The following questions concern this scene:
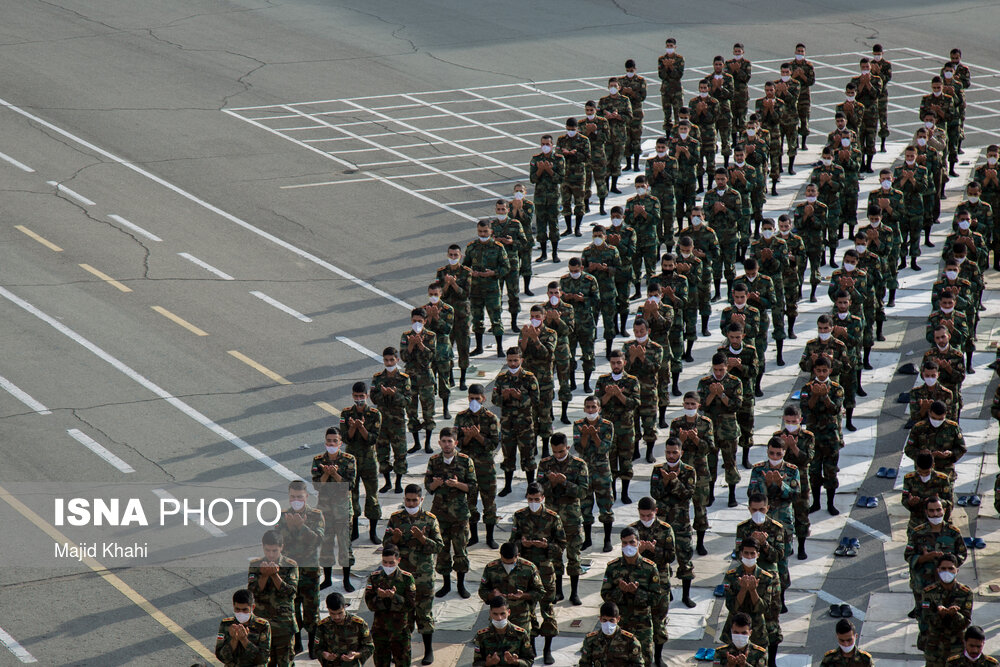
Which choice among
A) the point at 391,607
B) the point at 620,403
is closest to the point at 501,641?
the point at 391,607

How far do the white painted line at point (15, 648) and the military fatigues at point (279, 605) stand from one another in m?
2.88

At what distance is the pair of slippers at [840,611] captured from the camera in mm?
17797

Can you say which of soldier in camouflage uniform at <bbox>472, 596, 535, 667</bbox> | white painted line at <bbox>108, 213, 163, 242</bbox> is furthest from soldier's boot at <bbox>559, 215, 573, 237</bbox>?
soldier in camouflage uniform at <bbox>472, 596, 535, 667</bbox>

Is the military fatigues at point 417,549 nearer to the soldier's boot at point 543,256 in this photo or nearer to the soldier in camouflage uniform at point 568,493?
the soldier in camouflage uniform at point 568,493

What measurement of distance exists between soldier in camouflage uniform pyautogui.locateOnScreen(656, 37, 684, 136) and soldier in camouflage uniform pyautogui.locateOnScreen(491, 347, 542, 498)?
15.6 meters

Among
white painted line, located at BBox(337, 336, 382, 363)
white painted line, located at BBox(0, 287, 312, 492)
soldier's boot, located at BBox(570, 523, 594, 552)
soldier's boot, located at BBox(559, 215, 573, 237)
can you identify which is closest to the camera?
soldier's boot, located at BBox(570, 523, 594, 552)

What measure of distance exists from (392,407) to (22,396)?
687cm

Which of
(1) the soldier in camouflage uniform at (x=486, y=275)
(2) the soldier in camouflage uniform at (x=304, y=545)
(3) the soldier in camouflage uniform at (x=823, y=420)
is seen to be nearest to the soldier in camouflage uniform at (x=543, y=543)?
(2) the soldier in camouflage uniform at (x=304, y=545)

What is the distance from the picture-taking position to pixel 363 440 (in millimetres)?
19766

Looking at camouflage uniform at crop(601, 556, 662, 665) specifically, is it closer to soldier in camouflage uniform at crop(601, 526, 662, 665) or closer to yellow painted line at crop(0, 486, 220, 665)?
soldier in camouflage uniform at crop(601, 526, 662, 665)

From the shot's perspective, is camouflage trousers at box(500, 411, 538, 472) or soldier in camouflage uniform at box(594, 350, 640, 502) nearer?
soldier in camouflage uniform at box(594, 350, 640, 502)

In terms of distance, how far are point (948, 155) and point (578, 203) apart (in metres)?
9.02

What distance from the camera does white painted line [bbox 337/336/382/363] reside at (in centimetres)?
2544

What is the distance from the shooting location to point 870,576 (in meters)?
18.8
